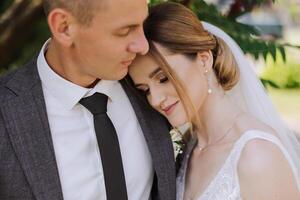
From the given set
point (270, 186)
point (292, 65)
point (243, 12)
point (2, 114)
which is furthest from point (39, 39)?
point (292, 65)

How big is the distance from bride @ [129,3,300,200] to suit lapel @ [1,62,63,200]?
1.54 ft

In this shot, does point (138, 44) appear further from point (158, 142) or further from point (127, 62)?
point (158, 142)

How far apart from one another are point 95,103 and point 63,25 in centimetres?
37

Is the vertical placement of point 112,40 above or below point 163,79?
above

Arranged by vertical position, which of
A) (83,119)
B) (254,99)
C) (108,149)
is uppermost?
(83,119)

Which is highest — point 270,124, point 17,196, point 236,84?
point 17,196

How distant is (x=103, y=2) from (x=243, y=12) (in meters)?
1.52

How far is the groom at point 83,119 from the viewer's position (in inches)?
101

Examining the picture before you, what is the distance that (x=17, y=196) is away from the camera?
2547mm

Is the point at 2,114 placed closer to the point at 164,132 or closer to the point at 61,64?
the point at 61,64

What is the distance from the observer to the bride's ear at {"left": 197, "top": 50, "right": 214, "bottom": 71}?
2.92 meters

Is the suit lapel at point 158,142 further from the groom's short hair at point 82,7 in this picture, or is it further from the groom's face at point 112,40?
the groom's short hair at point 82,7

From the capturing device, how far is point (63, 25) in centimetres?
260

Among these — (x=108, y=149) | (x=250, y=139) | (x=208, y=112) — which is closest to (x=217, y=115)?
(x=208, y=112)
